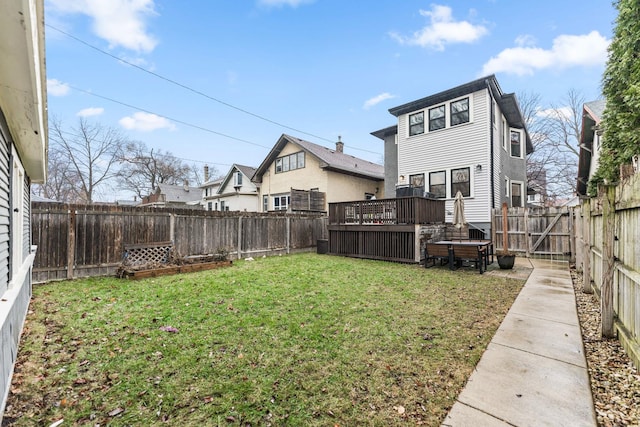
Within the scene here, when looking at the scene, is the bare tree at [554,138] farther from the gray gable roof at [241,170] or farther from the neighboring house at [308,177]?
the gray gable roof at [241,170]

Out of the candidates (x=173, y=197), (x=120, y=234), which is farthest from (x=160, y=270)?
(x=173, y=197)

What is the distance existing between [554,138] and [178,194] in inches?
1552

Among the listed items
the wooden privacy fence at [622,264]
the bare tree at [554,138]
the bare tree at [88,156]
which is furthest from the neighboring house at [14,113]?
the bare tree at [88,156]

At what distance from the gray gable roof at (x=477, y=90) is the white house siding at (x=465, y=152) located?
0.31 m

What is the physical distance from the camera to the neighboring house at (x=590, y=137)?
9952 millimetres

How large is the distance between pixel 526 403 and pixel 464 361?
0.66m

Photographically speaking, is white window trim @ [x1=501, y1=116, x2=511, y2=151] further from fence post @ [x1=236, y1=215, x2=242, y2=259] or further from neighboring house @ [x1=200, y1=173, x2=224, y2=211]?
neighboring house @ [x1=200, y1=173, x2=224, y2=211]

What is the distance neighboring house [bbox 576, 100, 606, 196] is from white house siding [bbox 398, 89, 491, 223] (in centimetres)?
333

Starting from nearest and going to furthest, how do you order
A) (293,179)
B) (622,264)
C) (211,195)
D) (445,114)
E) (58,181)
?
(622,264) → (445,114) → (293,179) → (211,195) → (58,181)

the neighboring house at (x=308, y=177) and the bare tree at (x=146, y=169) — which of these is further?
the bare tree at (x=146, y=169)

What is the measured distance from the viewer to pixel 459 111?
12250 millimetres

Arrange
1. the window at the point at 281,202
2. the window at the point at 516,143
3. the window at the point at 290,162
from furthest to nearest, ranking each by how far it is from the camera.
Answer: the window at the point at 281,202
the window at the point at 290,162
the window at the point at 516,143

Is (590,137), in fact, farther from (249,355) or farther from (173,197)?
(173,197)

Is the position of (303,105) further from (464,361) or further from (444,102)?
(464,361)
